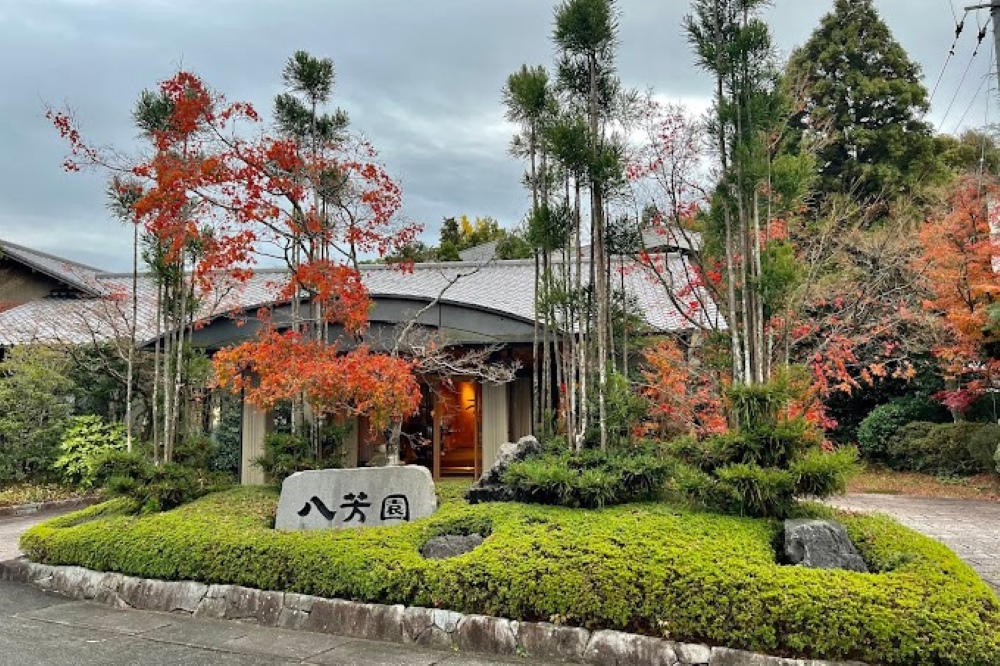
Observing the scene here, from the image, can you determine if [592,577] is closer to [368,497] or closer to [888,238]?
[368,497]

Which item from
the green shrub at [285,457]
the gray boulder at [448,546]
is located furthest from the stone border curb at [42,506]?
the gray boulder at [448,546]

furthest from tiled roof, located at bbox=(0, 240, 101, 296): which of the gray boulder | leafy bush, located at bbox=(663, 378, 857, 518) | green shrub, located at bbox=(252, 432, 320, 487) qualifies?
leafy bush, located at bbox=(663, 378, 857, 518)

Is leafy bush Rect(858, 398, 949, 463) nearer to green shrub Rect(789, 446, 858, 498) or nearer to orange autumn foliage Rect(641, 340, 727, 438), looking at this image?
orange autumn foliage Rect(641, 340, 727, 438)

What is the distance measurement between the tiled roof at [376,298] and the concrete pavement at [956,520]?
3.69 m

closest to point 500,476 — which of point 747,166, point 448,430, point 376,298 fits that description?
point 747,166

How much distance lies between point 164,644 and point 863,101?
18.1m

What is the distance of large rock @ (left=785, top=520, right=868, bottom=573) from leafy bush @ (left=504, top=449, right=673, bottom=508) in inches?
50.1

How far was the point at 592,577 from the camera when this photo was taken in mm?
3920

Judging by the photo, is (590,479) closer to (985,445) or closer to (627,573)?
(627,573)

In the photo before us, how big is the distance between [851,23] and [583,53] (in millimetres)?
14052

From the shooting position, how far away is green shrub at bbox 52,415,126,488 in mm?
10547

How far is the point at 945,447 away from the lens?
38.4ft

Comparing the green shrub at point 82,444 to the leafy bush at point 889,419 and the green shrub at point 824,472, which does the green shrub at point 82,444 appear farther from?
the leafy bush at point 889,419

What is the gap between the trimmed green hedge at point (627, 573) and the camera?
132 inches
